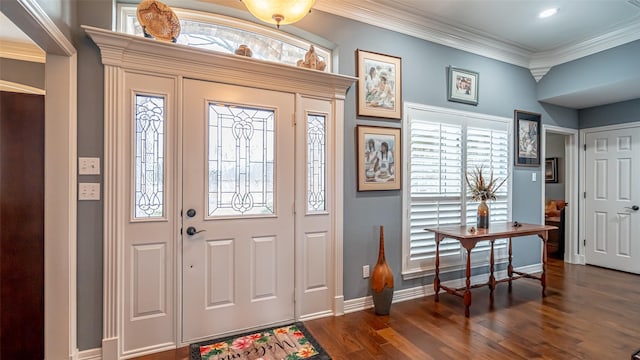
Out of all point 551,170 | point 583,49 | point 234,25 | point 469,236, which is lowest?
point 469,236

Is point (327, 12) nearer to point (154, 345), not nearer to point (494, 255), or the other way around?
point (154, 345)

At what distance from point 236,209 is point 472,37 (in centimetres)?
330

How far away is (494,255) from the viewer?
12.5 ft

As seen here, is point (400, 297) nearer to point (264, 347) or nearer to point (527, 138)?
point (264, 347)

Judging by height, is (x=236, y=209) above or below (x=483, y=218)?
→ above

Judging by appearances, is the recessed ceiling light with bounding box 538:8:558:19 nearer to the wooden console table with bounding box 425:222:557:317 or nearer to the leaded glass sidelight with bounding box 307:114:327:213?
the wooden console table with bounding box 425:222:557:317

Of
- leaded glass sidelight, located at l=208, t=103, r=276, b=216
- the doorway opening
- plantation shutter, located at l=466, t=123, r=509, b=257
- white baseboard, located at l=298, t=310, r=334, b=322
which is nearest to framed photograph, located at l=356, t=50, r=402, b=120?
leaded glass sidelight, located at l=208, t=103, r=276, b=216

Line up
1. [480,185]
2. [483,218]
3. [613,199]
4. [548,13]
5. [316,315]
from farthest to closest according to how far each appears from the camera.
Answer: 1. [613,199]
2. [480,185]
3. [483,218]
4. [548,13]
5. [316,315]

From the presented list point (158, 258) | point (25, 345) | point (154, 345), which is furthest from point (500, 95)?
point (25, 345)

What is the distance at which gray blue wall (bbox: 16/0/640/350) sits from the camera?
6.92ft

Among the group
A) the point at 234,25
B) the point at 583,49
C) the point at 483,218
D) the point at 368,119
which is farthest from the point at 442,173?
the point at 234,25

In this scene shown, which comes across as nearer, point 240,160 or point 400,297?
point 240,160

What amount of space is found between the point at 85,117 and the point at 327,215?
6.56 feet

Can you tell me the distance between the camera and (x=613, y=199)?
445cm
